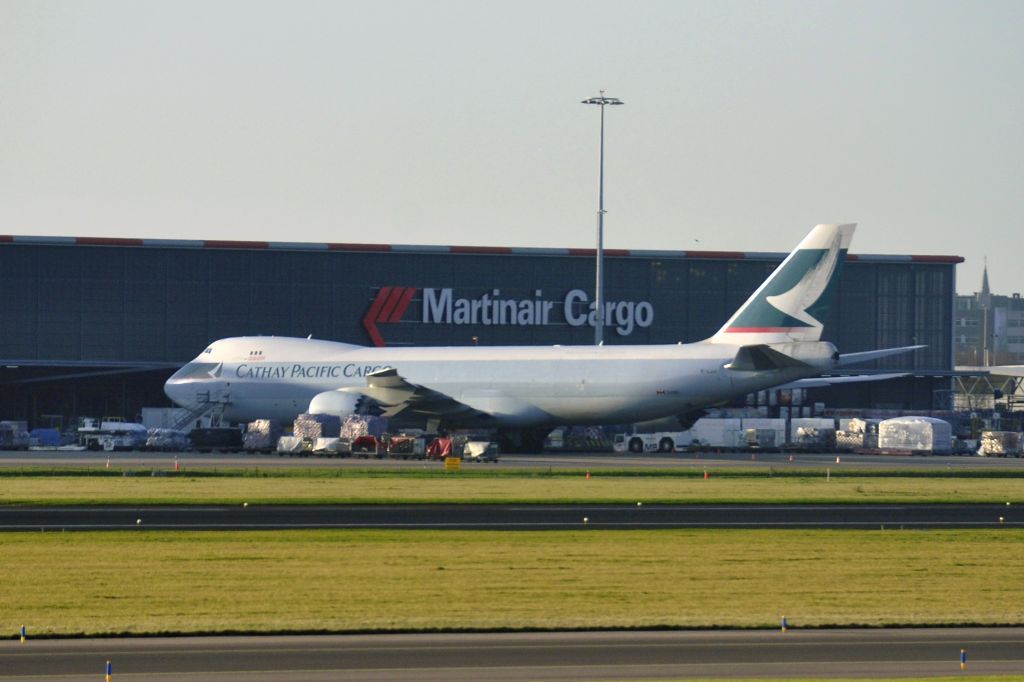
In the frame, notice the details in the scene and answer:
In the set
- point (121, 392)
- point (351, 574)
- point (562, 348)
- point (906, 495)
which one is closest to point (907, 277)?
point (562, 348)

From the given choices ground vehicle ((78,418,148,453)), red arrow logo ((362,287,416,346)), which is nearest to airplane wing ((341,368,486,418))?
ground vehicle ((78,418,148,453))

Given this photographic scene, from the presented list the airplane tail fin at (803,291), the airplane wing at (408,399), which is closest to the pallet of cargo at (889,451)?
the airplane tail fin at (803,291)

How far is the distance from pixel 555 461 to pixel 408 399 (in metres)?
9.13

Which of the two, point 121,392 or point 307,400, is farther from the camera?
point 121,392

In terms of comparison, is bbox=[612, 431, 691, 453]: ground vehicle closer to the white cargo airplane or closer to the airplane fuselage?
the white cargo airplane

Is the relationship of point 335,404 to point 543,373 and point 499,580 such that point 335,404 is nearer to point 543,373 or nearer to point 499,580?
point 543,373

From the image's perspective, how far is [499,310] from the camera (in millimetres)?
91438

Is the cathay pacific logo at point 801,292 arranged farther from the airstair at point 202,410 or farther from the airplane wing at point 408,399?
the airstair at point 202,410

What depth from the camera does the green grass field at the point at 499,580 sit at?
2050cm

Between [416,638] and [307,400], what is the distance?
53.6m

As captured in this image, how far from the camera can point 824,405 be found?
311 ft

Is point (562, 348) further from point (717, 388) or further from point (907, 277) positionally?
point (907, 277)

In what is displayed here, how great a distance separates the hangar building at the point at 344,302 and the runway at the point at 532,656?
71.6 m

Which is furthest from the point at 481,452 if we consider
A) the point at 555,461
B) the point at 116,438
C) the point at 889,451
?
the point at 889,451
